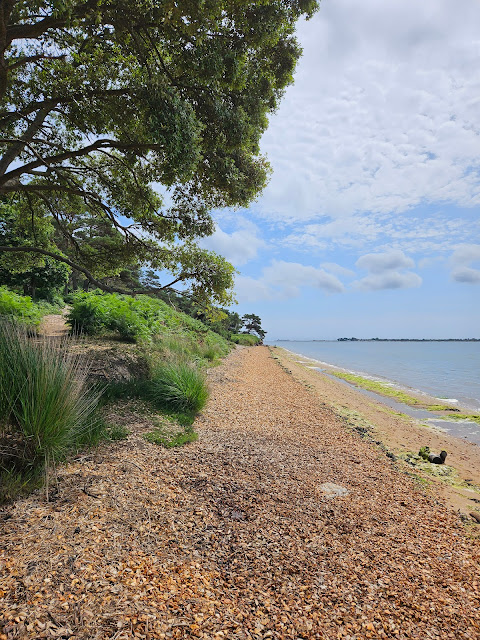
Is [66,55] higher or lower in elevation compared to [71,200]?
higher

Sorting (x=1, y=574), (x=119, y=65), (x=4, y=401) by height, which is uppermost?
(x=119, y=65)

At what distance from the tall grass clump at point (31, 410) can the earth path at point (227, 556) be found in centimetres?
33

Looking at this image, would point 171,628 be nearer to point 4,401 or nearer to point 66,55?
point 4,401

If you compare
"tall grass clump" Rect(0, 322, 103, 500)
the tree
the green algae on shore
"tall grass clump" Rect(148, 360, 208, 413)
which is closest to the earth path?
"tall grass clump" Rect(0, 322, 103, 500)

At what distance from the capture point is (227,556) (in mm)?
2924

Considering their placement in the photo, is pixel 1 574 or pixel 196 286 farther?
pixel 196 286

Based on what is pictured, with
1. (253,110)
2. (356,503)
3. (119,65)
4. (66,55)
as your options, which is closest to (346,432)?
(356,503)

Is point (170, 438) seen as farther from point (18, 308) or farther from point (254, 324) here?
point (254, 324)

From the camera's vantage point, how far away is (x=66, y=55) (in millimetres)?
7172

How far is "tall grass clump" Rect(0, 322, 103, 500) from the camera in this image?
10.8 feet

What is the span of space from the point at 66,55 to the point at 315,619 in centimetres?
984

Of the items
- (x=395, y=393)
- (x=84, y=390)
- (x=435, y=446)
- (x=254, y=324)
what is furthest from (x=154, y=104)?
(x=254, y=324)

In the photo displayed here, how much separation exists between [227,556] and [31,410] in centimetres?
225

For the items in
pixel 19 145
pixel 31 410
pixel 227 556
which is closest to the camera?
pixel 227 556
